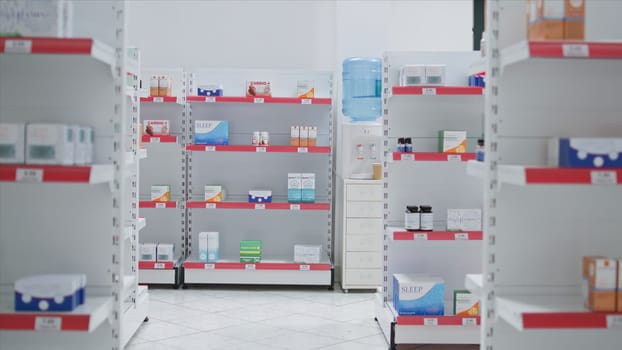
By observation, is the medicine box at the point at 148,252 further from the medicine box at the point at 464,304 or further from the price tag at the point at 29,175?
the price tag at the point at 29,175

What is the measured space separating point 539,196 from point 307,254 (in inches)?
137

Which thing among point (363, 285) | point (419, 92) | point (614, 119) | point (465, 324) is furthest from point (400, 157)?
point (363, 285)

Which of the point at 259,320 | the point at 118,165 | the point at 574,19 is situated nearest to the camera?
the point at 574,19

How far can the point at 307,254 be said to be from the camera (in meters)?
6.30

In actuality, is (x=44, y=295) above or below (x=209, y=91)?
below

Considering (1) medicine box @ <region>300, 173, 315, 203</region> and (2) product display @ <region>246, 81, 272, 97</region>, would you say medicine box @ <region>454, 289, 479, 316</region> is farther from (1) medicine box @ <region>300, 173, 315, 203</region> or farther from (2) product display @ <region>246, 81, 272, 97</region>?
(2) product display @ <region>246, 81, 272, 97</region>

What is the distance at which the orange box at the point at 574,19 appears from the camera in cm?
271

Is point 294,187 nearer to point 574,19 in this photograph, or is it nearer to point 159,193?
point 159,193

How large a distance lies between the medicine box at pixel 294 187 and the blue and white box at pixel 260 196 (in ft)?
0.67

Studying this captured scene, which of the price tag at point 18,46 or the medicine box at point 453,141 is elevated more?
the price tag at point 18,46

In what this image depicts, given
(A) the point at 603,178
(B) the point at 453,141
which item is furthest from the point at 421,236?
(A) the point at 603,178

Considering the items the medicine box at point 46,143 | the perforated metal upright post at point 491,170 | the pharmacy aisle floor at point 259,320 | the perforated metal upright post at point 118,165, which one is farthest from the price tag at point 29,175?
the pharmacy aisle floor at point 259,320

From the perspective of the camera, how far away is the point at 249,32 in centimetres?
718

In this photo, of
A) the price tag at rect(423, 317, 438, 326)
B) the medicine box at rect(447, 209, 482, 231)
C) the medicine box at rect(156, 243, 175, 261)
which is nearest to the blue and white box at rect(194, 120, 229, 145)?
the medicine box at rect(156, 243, 175, 261)
